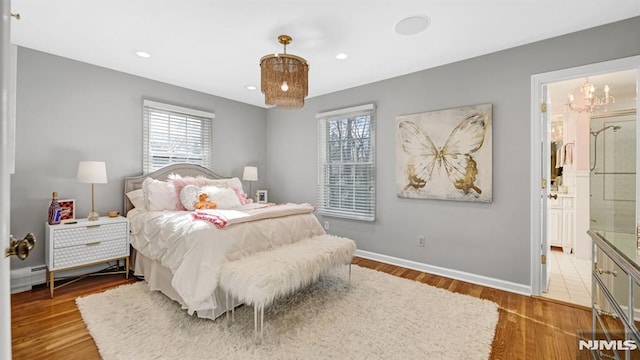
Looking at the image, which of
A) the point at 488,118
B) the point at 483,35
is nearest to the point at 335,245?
the point at 488,118

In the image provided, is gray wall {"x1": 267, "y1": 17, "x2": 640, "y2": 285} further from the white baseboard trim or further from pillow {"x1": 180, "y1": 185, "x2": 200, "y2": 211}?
pillow {"x1": 180, "y1": 185, "x2": 200, "y2": 211}

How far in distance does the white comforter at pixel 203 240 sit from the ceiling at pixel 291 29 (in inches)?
67.1

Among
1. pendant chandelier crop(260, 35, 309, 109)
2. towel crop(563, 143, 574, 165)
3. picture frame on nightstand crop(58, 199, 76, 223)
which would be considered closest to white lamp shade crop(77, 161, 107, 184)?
picture frame on nightstand crop(58, 199, 76, 223)

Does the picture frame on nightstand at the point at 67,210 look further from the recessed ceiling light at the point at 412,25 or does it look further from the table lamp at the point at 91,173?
the recessed ceiling light at the point at 412,25

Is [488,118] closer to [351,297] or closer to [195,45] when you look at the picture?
[351,297]

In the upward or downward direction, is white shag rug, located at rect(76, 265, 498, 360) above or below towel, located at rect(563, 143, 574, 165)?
below

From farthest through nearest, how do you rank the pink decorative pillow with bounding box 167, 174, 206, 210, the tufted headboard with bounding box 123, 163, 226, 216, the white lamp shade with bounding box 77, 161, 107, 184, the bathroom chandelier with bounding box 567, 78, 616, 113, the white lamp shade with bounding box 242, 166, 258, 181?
the white lamp shade with bounding box 242, 166, 258, 181
the tufted headboard with bounding box 123, 163, 226, 216
the pink decorative pillow with bounding box 167, 174, 206, 210
the bathroom chandelier with bounding box 567, 78, 616, 113
the white lamp shade with bounding box 77, 161, 107, 184

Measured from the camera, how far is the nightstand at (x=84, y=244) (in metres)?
2.68

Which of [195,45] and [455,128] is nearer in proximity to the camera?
[195,45]

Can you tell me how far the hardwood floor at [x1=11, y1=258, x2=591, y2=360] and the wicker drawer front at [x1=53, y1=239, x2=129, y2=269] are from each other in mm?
291

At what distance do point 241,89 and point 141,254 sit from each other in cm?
257

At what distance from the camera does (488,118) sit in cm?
293

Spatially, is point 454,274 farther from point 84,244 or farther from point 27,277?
point 27,277

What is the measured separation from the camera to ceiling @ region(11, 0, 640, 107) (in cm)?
218
